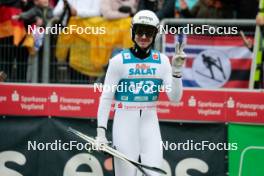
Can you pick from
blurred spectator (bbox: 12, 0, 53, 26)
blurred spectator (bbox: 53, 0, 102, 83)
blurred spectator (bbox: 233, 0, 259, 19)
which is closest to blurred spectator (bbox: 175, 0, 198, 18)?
blurred spectator (bbox: 233, 0, 259, 19)

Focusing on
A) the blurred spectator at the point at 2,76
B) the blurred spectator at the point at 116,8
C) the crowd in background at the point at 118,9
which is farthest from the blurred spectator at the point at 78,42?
the blurred spectator at the point at 2,76

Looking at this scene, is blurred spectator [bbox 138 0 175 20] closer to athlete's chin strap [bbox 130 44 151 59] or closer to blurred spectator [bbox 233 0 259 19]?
blurred spectator [bbox 233 0 259 19]

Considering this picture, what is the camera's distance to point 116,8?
1098cm

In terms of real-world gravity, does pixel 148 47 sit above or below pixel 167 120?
above

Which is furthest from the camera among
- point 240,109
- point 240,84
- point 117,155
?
point 240,84

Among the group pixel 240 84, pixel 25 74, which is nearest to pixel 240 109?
pixel 240 84

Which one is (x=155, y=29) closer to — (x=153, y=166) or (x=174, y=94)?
(x=174, y=94)

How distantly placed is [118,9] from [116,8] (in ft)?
0.12

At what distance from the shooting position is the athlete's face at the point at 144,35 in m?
8.20

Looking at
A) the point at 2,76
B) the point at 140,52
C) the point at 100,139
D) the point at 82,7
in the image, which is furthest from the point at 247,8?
the point at 100,139

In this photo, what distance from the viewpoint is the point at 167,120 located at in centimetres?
1030

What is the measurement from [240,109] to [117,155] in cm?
259

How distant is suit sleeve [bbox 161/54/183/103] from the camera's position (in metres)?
8.06

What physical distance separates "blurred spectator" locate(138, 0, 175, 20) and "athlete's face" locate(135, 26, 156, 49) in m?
2.89
